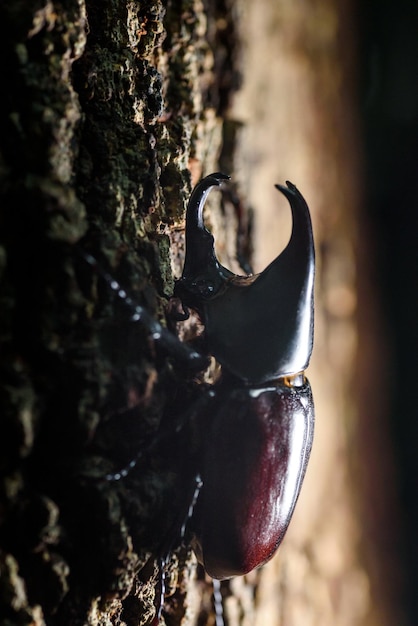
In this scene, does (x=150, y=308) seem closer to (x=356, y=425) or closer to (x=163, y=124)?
(x=163, y=124)

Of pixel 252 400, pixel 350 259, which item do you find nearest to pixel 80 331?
pixel 252 400

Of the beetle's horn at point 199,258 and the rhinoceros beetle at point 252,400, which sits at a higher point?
the beetle's horn at point 199,258

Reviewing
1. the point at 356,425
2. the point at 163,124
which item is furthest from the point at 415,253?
the point at 163,124

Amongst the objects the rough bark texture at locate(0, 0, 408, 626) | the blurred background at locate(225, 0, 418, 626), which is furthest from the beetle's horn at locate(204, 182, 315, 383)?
the blurred background at locate(225, 0, 418, 626)

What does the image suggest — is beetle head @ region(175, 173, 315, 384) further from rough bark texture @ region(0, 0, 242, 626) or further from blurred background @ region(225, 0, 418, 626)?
blurred background @ region(225, 0, 418, 626)

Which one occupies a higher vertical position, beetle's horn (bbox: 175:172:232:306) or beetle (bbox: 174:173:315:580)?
beetle's horn (bbox: 175:172:232:306)

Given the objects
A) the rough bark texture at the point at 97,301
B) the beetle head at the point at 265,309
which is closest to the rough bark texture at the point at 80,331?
the rough bark texture at the point at 97,301

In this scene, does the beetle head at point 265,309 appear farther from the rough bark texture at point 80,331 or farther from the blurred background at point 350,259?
the blurred background at point 350,259

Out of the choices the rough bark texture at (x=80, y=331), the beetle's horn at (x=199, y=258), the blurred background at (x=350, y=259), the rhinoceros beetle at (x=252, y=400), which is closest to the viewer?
the rough bark texture at (x=80, y=331)
